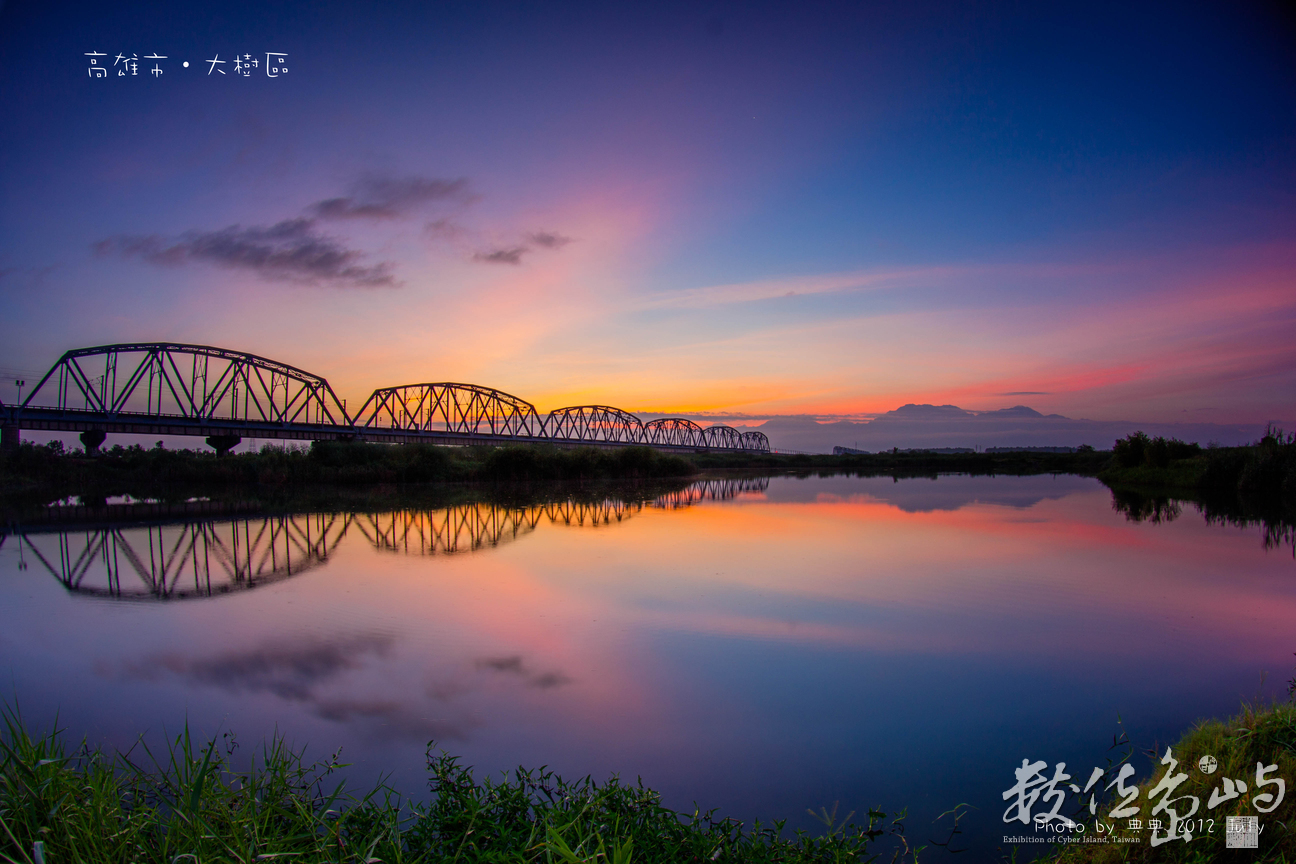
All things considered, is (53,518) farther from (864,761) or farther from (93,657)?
(864,761)

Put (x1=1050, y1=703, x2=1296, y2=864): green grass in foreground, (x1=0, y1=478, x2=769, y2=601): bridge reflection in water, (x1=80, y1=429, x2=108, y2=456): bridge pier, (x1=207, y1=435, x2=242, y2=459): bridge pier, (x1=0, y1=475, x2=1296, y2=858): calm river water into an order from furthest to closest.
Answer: (x1=207, y1=435, x2=242, y2=459): bridge pier
(x1=80, y1=429, x2=108, y2=456): bridge pier
(x1=0, y1=478, x2=769, y2=601): bridge reflection in water
(x1=0, y1=475, x2=1296, y2=858): calm river water
(x1=1050, y1=703, x2=1296, y2=864): green grass in foreground

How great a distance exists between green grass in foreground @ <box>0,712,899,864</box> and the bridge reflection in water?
226 inches

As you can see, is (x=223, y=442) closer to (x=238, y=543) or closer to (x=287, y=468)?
(x=287, y=468)

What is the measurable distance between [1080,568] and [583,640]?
6.98 metres

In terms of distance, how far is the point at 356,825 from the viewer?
240 centimetres

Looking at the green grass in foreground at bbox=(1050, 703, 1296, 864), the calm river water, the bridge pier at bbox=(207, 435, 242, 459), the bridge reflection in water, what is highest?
the bridge pier at bbox=(207, 435, 242, 459)

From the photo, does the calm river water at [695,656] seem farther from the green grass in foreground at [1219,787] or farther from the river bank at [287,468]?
the river bank at [287,468]

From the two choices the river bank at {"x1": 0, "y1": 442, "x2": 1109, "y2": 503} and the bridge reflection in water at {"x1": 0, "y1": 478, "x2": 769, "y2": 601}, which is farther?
the river bank at {"x1": 0, "y1": 442, "x2": 1109, "y2": 503}

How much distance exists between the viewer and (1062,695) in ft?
12.7

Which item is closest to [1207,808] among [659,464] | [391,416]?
[659,464]

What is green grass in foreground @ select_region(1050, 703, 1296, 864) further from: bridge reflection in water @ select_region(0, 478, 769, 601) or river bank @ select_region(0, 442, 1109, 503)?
river bank @ select_region(0, 442, 1109, 503)

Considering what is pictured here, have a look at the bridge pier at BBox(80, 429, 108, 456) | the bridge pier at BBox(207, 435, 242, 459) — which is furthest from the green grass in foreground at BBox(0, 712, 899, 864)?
the bridge pier at BBox(207, 435, 242, 459)

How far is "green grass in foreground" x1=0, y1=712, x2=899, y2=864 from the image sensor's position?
206 centimetres

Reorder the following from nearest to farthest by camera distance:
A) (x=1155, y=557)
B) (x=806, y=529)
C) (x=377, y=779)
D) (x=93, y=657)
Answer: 1. (x=377, y=779)
2. (x=93, y=657)
3. (x=1155, y=557)
4. (x=806, y=529)
